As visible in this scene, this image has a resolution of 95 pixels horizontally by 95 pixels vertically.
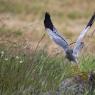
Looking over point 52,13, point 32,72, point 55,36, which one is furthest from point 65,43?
point 52,13

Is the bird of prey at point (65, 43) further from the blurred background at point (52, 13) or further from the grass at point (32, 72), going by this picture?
the blurred background at point (52, 13)

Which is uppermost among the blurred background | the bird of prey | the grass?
the blurred background

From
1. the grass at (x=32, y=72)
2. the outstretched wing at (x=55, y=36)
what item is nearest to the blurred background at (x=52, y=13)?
the grass at (x=32, y=72)

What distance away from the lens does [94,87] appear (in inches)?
222

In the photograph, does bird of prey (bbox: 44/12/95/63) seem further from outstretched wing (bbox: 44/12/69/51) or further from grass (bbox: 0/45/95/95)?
grass (bbox: 0/45/95/95)

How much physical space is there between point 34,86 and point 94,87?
0.52m

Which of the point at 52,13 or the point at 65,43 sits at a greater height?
the point at 52,13

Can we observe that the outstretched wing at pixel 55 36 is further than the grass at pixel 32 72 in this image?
Yes

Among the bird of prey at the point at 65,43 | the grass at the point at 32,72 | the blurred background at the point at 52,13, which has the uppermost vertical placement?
the blurred background at the point at 52,13

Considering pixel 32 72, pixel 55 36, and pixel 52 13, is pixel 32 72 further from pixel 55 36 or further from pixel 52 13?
pixel 52 13

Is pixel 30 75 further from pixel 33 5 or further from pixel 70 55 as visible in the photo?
pixel 33 5

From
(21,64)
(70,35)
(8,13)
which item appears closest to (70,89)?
(21,64)

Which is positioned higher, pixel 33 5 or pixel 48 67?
pixel 33 5

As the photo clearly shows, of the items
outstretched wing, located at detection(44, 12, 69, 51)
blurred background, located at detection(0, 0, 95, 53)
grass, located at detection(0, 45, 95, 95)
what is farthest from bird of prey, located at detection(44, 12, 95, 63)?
blurred background, located at detection(0, 0, 95, 53)
